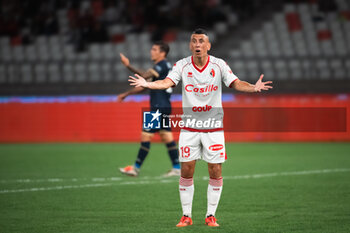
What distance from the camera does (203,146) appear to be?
6410 mm

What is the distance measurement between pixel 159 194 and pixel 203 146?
8.32ft

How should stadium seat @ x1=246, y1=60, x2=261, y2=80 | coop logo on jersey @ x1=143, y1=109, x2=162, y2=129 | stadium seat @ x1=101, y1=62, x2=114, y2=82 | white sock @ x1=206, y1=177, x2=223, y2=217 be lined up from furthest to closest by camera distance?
stadium seat @ x1=101, y1=62, x2=114, y2=82 → stadium seat @ x1=246, y1=60, x2=261, y2=80 → coop logo on jersey @ x1=143, y1=109, x2=162, y2=129 → white sock @ x1=206, y1=177, x2=223, y2=217

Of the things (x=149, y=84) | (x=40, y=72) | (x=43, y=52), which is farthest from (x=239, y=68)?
(x=149, y=84)

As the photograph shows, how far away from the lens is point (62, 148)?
54.8 ft

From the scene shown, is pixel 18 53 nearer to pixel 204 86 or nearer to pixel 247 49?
pixel 247 49

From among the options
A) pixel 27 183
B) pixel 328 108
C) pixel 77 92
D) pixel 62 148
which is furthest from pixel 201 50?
pixel 77 92

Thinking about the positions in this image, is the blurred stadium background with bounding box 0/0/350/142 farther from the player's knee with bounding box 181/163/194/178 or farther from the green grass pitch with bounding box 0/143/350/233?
the player's knee with bounding box 181/163/194/178

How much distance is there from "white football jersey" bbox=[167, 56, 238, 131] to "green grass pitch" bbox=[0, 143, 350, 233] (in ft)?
3.88

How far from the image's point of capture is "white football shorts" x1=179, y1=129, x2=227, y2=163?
6.36 m

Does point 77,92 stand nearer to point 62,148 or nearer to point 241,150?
point 62,148

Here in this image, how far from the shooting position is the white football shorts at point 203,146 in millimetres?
6363

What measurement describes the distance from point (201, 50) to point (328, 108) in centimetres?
1255

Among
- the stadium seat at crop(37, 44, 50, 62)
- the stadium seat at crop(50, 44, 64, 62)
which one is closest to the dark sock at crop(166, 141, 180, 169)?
the stadium seat at crop(50, 44, 64, 62)

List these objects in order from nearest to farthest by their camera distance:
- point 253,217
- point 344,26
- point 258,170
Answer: point 253,217, point 258,170, point 344,26
